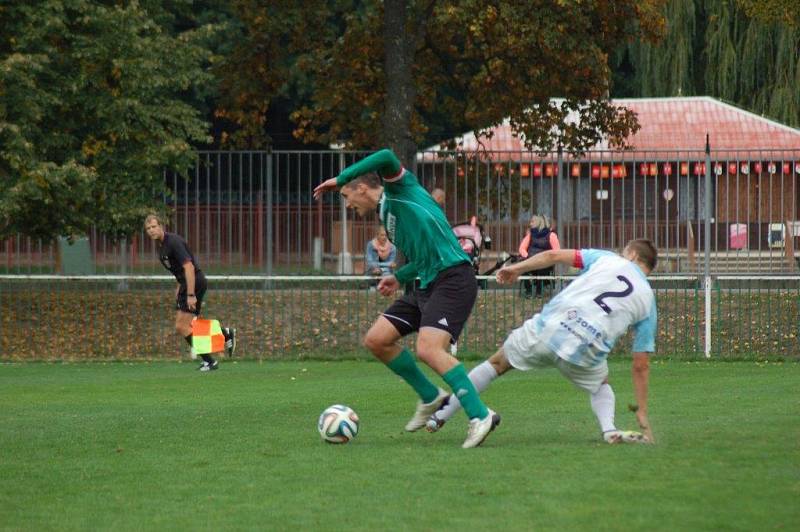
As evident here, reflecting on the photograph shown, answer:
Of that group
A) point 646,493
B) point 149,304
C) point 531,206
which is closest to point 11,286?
point 149,304

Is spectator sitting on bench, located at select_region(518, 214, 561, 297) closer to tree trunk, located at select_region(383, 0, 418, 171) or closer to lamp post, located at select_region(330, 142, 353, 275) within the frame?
tree trunk, located at select_region(383, 0, 418, 171)

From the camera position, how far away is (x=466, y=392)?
9078 millimetres

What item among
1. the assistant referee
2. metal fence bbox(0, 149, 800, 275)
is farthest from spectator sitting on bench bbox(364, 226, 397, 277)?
the assistant referee

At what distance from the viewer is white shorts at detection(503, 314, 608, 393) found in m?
9.02

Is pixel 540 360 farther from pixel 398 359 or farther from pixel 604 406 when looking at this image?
pixel 398 359

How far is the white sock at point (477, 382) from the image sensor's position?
948 cm

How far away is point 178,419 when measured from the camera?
446 inches

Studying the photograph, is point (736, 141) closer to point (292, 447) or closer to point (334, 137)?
point (334, 137)

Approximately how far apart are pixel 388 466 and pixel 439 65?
2031cm

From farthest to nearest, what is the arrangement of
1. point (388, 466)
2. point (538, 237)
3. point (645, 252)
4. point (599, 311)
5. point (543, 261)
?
point (538, 237) < point (645, 252) < point (599, 311) < point (543, 261) < point (388, 466)

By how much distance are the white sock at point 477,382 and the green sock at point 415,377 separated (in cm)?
20

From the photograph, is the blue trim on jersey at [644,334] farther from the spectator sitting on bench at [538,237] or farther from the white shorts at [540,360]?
the spectator sitting on bench at [538,237]

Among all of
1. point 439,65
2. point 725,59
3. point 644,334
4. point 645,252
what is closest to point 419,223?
point 645,252

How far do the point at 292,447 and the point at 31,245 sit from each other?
15.4m
